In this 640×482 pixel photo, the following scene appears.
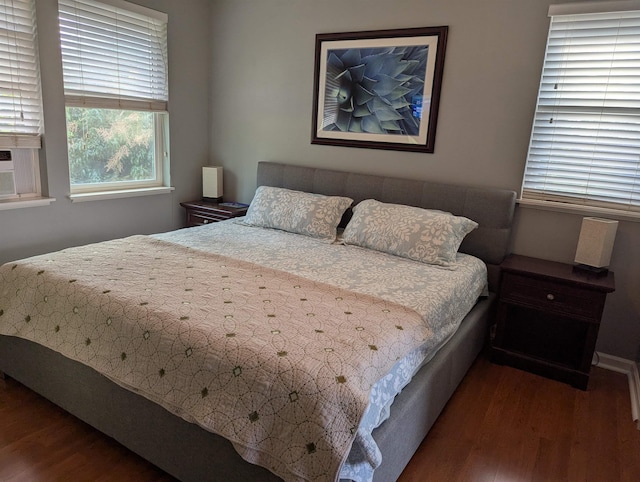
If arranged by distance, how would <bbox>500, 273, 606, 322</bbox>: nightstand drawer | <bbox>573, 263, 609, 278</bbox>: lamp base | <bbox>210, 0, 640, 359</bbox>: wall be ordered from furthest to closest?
<bbox>210, 0, 640, 359</bbox>: wall < <bbox>573, 263, 609, 278</bbox>: lamp base < <bbox>500, 273, 606, 322</bbox>: nightstand drawer

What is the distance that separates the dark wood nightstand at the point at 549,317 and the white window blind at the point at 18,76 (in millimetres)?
3131

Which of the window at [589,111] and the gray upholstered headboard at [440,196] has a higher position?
the window at [589,111]

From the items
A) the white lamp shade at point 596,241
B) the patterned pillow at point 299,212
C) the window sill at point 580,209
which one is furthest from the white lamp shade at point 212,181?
the white lamp shade at point 596,241

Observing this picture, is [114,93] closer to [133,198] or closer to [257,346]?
[133,198]

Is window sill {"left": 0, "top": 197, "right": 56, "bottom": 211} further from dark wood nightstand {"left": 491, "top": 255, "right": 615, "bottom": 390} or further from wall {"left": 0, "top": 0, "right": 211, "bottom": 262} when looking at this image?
dark wood nightstand {"left": 491, "top": 255, "right": 615, "bottom": 390}

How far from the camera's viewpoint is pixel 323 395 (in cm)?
137

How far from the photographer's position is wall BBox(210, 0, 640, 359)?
2.81 meters

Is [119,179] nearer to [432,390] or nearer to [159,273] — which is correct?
[159,273]

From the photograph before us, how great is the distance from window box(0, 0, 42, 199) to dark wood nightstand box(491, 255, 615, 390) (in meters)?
3.12

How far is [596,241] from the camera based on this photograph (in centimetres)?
263

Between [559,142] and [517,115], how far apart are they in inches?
12.1

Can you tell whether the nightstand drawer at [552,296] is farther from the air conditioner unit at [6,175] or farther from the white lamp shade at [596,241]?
the air conditioner unit at [6,175]

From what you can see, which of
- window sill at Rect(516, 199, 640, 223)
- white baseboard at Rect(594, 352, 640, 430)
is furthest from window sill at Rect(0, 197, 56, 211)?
white baseboard at Rect(594, 352, 640, 430)

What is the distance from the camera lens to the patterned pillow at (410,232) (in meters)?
2.74
